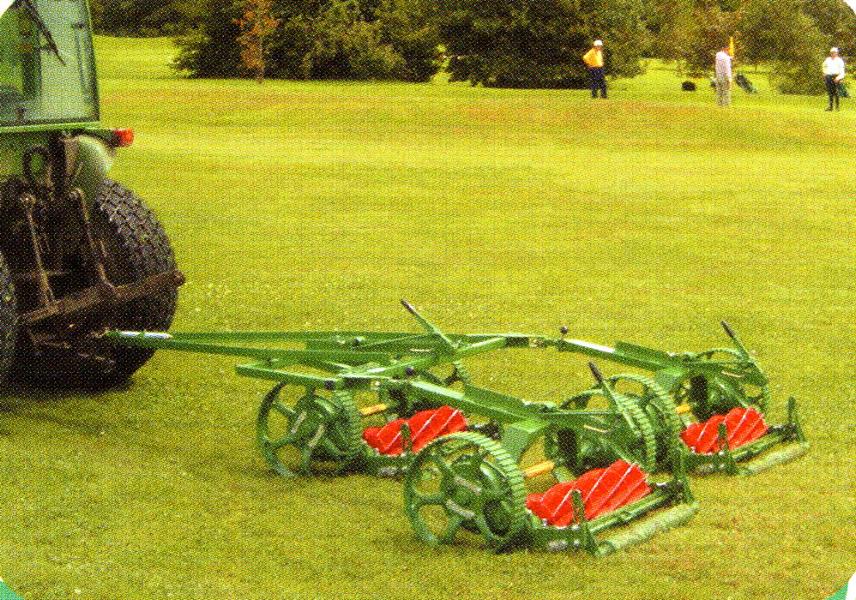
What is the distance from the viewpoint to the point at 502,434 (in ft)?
23.6

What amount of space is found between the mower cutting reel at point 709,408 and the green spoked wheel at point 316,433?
1.11m

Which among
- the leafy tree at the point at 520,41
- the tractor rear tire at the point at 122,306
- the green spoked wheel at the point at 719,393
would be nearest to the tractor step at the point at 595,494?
the green spoked wheel at the point at 719,393

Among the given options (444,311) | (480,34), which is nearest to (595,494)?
(444,311)

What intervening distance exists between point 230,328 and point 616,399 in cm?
508

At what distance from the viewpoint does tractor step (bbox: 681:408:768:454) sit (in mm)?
7535

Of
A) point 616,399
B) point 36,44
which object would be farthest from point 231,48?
point 616,399

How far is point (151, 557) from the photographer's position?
6449mm

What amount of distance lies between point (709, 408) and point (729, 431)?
14.9 inches

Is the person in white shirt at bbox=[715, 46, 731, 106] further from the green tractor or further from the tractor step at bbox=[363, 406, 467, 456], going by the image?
the tractor step at bbox=[363, 406, 467, 456]

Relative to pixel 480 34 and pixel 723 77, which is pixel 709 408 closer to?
pixel 723 77

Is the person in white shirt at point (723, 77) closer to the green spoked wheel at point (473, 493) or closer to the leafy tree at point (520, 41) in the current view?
the leafy tree at point (520, 41)

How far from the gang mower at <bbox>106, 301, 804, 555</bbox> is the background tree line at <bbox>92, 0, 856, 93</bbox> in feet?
100

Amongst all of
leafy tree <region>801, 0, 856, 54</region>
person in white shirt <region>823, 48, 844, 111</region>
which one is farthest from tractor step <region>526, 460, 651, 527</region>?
leafy tree <region>801, 0, 856, 54</region>

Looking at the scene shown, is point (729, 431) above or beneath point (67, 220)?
beneath
